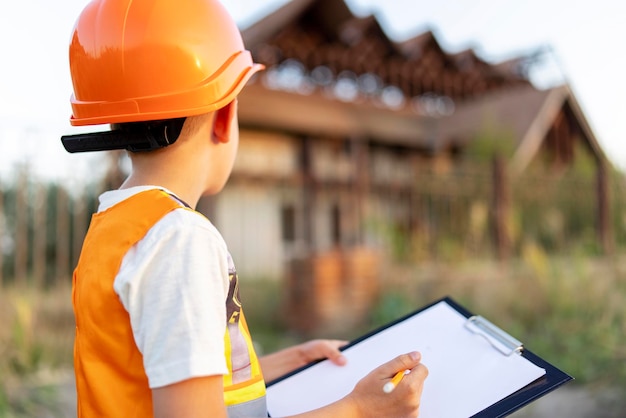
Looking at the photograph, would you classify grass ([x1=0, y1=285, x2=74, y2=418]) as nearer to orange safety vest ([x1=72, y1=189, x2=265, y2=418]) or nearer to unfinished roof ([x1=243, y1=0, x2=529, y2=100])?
orange safety vest ([x1=72, y1=189, x2=265, y2=418])

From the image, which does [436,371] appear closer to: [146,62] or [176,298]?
[176,298]

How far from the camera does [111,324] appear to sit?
0.87 m

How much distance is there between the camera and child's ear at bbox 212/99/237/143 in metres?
1.03

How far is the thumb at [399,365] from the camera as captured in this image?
3.18 feet

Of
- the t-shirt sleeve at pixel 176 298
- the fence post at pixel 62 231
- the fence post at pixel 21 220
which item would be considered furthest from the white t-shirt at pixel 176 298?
the fence post at pixel 62 231

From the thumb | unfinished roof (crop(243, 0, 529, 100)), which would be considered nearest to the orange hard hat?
the thumb

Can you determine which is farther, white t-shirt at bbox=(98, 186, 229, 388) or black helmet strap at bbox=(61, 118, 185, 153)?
black helmet strap at bbox=(61, 118, 185, 153)

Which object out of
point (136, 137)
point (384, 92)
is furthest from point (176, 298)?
point (384, 92)

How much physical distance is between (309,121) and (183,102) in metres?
7.99

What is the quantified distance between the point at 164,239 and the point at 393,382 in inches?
17.1

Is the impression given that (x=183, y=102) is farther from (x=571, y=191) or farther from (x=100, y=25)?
(x=571, y=191)

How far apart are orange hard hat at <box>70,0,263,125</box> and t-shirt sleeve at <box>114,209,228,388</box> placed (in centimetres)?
21

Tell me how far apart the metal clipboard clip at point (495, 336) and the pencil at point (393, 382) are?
30cm

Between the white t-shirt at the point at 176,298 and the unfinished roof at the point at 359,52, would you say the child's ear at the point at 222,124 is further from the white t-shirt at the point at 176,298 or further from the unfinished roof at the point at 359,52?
the unfinished roof at the point at 359,52
